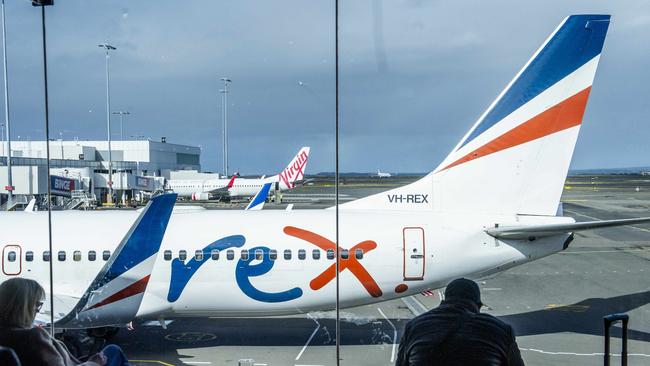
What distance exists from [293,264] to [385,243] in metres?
2.20

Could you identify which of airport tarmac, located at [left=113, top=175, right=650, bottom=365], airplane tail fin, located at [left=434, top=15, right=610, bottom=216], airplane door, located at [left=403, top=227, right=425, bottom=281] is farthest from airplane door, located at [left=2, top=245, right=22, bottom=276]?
airplane tail fin, located at [left=434, top=15, right=610, bottom=216]

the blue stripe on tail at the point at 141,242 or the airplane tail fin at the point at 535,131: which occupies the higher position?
the airplane tail fin at the point at 535,131

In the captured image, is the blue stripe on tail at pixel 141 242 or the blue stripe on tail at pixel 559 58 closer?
the blue stripe on tail at pixel 141 242

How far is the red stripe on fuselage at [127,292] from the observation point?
13.3 metres

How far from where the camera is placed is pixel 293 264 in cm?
1395

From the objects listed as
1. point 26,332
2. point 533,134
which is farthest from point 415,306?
point 26,332

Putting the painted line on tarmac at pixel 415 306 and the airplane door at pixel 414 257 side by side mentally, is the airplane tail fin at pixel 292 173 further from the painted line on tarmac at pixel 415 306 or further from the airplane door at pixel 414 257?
the airplane door at pixel 414 257

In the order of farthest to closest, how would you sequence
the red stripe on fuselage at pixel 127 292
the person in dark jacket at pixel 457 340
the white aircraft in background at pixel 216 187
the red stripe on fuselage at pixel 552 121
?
the white aircraft in background at pixel 216 187, the red stripe on fuselage at pixel 552 121, the red stripe on fuselage at pixel 127 292, the person in dark jacket at pixel 457 340

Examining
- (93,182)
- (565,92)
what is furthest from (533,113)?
(93,182)

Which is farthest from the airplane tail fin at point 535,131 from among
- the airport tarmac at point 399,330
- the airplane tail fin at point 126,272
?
the airplane tail fin at point 126,272

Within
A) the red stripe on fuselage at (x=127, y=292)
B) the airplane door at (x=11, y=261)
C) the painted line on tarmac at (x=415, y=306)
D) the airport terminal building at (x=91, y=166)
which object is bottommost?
the painted line on tarmac at (x=415, y=306)

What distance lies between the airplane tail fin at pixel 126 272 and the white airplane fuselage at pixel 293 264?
48cm

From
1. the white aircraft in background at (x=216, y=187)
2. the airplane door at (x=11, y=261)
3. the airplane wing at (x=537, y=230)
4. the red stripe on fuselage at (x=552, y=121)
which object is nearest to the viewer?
the airplane wing at (x=537, y=230)

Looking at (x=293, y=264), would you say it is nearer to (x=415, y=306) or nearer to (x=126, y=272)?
(x=126, y=272)
